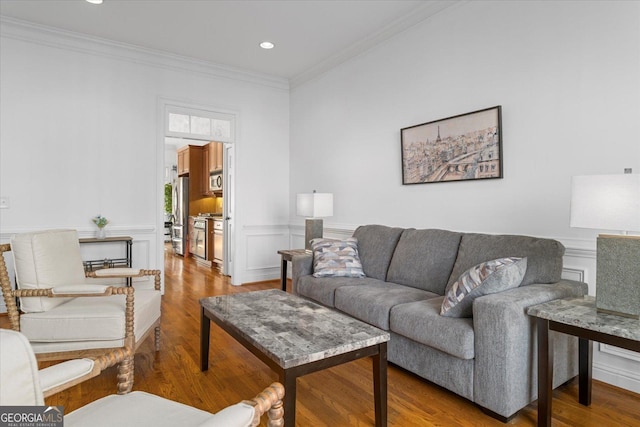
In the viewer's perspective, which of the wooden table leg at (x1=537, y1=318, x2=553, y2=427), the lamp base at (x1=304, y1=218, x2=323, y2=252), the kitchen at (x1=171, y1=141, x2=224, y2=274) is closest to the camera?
the wooden table leg at (x1=537, y1=318, x2=553, y2=427)

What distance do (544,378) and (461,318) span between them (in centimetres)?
49

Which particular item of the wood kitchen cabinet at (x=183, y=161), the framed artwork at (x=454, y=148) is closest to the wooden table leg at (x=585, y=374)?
the framed artwork at (x=454, y=148)

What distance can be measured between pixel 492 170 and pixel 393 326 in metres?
1.46

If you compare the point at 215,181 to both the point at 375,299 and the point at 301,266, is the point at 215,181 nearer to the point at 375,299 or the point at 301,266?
the point at 301,266

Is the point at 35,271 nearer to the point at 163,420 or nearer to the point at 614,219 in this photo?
the point at 163,420

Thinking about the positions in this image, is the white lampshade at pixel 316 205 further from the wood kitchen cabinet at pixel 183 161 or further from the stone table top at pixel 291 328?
the wood kitchen cabinet at pixel 183 161

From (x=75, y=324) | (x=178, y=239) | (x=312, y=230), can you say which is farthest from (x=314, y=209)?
(x=178, y=239)

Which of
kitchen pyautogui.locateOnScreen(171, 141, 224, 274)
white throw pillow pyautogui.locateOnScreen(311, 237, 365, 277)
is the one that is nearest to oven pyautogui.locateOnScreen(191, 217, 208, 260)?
kitchen pyautogui.locateOnScreen(171, 141, 224, 274)

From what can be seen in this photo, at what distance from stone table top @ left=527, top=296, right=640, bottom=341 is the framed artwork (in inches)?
48.4

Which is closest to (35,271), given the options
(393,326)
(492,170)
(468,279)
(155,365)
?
(155,365)

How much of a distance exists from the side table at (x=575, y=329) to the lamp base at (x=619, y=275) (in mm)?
49

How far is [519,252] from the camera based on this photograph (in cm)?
247

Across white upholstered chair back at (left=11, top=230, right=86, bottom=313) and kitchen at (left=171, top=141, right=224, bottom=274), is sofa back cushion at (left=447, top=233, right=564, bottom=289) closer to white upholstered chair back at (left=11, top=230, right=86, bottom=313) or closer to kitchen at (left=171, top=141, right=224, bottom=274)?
white upholstered chair back at (left=11, top=230, right=86, bottom=313)

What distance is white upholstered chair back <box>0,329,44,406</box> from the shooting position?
0.78m
